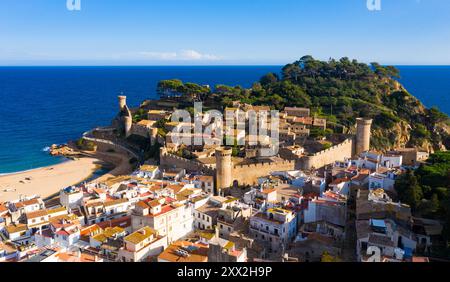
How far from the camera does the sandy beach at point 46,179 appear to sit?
2112 centimetres

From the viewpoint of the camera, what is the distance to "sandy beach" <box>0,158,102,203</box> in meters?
21.1

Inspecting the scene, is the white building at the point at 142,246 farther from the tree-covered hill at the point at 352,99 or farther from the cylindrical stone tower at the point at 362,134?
the tree-covered hill at the point at 352,99

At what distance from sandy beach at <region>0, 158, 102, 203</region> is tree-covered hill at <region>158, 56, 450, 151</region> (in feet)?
36.9

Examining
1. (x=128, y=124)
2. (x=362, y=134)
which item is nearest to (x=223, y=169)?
(x=362, y=134)

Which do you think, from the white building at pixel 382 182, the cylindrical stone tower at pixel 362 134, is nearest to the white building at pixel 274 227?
the white building at pixel 382 182

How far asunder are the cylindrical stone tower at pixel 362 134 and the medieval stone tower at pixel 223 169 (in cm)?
931

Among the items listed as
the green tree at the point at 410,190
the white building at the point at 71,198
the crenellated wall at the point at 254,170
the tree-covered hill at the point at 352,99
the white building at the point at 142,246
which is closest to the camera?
the white building at the point at 142,246

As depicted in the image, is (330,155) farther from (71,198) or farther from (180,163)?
(71,198)

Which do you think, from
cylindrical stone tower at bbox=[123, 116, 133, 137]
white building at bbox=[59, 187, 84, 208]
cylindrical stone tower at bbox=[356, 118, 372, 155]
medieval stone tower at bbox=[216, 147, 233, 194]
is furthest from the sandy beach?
cylindrical stone tower at bbox=[356, 118, 372, 155]

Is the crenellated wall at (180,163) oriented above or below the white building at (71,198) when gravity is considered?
above

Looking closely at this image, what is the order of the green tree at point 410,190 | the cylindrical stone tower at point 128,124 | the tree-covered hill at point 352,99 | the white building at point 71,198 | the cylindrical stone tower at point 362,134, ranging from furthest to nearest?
the cylindrical stone tower at point 128,124 → the tree-covered hill at point 352,99 → the cylindrical stone tower at point 362,134 → the white building at point 71,198 → the green tree at point 410,190

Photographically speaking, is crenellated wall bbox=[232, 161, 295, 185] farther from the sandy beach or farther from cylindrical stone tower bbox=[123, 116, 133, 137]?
cylindrical stone tower bbox=[123, 116, 133, 137]

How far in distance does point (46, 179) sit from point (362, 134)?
744 inches

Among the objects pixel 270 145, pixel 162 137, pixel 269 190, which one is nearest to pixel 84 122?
pixel 162 137
